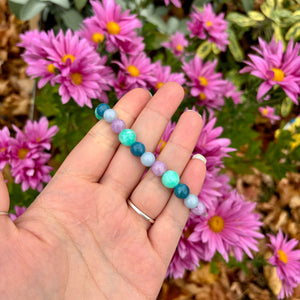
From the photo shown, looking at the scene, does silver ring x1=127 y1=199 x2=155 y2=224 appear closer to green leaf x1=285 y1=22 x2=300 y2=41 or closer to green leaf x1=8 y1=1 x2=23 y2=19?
green leaf x1=8 y1=1 x2=23 y2=19

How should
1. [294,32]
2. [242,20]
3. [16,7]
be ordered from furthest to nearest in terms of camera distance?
[242,20]
[294,32]
[16,7]

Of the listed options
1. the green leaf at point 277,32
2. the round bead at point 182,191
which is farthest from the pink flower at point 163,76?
the green leaf at point 277,32

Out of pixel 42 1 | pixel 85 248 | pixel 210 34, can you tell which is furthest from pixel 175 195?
pixel 42 1

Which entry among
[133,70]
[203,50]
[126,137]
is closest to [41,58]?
[133,70]

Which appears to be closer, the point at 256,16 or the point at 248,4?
the point at 256,16

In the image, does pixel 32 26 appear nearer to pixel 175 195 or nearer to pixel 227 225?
pixel 175 195

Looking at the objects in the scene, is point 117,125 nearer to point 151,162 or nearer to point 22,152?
point 151,162

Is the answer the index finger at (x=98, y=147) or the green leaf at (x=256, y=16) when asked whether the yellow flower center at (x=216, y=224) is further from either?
the green leaf at (x=256, y=16)

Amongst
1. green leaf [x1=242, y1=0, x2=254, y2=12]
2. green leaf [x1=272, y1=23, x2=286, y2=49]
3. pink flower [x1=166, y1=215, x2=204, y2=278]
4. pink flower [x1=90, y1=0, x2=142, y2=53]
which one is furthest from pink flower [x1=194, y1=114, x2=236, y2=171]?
green leaf [x1=242, y1=0, x2=254, y2=12]
